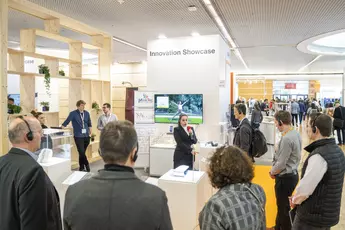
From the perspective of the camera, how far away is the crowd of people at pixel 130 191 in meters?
1.17

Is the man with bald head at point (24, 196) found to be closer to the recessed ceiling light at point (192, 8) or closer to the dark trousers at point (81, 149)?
the recessed ceiling light at point (192, 8)

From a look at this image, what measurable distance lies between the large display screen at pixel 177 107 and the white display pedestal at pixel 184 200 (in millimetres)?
3478

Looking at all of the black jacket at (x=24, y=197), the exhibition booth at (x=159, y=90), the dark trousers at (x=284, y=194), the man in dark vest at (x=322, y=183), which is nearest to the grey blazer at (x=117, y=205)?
the black jacket at (x=24, y=197)

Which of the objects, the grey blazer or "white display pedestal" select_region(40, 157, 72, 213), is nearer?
the grey blazer

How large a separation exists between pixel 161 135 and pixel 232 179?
5353 millimetres

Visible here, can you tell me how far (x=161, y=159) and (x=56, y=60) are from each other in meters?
2.96

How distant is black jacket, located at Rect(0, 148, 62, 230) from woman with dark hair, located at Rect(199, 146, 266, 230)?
863 mm

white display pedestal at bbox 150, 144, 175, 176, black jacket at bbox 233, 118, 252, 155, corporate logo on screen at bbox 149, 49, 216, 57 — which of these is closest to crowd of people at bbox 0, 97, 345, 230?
black jacket at bbox 233, 118, 252, 155

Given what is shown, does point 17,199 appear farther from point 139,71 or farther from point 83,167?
point 139,71

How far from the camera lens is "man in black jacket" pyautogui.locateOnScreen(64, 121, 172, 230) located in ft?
3.79

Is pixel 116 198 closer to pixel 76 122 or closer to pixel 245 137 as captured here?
pixel 245 137

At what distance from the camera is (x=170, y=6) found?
5.27 metres

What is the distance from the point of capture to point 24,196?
1.62 m

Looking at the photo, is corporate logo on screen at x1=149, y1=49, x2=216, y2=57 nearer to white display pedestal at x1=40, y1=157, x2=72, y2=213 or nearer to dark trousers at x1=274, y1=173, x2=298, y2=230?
white display pedestal at x1=40, y1=157, x2=72, y2=213
